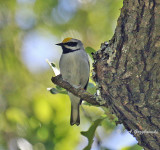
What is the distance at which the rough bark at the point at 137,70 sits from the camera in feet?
5.76

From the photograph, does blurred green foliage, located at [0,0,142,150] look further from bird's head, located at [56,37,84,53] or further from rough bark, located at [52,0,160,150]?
rough bark, located at [52,0,160,150]

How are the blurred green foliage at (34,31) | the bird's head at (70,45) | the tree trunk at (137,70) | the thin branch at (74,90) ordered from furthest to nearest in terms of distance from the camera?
the bird's head at (70,45), the blurred green foliage at (34,31), the thin branch at (74,90), the tree trunk at (137,70)

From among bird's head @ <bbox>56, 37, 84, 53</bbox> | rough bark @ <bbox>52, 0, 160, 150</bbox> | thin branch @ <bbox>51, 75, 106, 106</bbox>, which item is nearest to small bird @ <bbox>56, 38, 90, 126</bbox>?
bird's head @ <bbox>56, 37, 84, 53</bbox>

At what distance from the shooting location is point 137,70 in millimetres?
1817

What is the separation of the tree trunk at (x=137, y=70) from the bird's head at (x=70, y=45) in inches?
79.7

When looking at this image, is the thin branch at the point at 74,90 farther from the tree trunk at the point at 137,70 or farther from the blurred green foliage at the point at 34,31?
the blurred green foliage at the point at 34,31

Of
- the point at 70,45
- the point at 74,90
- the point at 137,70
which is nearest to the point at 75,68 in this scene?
the point at 70,45

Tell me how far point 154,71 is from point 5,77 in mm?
2956

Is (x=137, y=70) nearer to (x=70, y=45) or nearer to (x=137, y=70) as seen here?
(x=137, y=70)

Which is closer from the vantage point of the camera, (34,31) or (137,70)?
(137,70)

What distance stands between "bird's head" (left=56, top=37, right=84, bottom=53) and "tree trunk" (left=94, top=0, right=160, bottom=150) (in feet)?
6.64

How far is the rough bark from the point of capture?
1.76 m

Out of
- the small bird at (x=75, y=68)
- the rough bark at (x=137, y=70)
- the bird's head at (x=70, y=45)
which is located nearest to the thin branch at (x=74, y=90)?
the rough bark at (x=137, y=70)

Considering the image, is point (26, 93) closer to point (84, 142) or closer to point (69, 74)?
point (69, 74)
